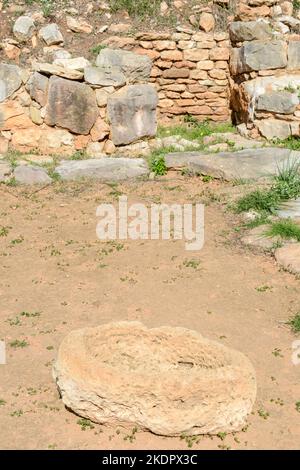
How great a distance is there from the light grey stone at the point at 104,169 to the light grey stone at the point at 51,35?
2.42 meters

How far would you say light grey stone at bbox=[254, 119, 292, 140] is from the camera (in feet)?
29.4

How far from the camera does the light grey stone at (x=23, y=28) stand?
955 cm

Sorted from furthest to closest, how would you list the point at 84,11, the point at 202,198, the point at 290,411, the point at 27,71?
the point at 84,11 → the point at 27,71 → the point at 202,198 → the point at 290,411

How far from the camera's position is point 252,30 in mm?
9562

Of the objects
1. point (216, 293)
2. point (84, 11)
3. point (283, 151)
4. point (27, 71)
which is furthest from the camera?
point (84, 11)

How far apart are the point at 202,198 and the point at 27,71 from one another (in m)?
3.38

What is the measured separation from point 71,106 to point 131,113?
0.87 meters

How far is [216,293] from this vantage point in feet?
16.4

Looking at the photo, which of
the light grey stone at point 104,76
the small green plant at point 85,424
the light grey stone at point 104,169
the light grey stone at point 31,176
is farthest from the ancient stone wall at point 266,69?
the small green plant at point 85,424

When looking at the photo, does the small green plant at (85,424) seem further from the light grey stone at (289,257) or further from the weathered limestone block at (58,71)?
the weathered limestone block at (58,71)

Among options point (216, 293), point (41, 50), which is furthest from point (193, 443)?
point (41, 50)

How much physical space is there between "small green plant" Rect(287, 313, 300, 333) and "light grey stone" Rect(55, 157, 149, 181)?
3723 mm

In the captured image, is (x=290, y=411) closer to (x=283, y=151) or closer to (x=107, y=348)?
(x=107, y=348)

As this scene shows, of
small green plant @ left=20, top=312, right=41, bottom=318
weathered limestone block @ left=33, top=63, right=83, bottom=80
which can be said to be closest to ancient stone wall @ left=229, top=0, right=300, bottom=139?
weathered limestone block @ left=33, top=63, right=83, bottom=80
